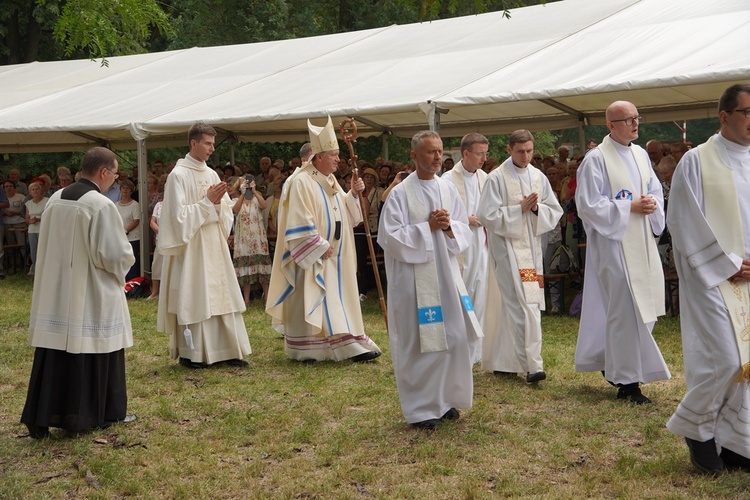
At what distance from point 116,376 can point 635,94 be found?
9123 mm

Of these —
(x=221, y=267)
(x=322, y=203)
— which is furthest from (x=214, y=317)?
(x=322, y=203)

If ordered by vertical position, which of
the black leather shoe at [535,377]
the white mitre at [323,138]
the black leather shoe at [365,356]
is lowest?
the black leather shoe at [365,356]

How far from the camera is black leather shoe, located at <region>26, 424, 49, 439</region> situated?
20.3 feet

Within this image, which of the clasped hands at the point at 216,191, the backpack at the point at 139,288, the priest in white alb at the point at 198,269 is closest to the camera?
the clasped hands at the point at 216,191

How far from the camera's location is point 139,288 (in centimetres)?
1446

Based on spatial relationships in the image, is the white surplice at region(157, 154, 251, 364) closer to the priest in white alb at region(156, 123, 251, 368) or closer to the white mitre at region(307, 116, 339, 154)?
the priest in white alb at region(156, 123, 251, 368)

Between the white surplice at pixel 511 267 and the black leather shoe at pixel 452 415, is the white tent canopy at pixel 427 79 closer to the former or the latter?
the white surplice at pixel 511 267

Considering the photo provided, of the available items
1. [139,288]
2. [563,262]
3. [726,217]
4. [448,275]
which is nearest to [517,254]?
[448,275]

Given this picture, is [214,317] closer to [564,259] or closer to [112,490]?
[112,490]

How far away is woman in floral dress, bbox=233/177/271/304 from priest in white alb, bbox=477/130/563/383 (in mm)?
5629

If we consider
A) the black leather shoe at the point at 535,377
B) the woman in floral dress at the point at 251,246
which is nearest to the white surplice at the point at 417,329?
the black leather shoe at the point at 535,377

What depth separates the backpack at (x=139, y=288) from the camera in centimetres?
1407

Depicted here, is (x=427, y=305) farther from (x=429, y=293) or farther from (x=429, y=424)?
(x=429, y=424)

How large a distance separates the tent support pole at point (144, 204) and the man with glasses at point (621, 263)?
8687mm
